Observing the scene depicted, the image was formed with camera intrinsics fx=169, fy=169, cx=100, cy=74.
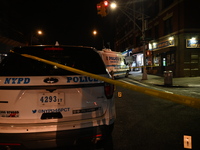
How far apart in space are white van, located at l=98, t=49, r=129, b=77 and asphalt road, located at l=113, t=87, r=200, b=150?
31.0 feet

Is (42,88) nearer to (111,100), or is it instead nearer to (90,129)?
(90,129)

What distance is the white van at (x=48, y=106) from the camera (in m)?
2.48

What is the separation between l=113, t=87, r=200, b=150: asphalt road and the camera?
3525mm

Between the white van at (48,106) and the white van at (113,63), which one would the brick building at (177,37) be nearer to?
the white van at (113,63)

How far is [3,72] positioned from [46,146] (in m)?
1.36

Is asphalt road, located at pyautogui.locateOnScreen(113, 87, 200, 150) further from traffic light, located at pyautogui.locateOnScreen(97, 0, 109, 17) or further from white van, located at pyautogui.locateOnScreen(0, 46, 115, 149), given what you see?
traffic light, located at pyautogui.locateOnScreen(97, 0, 109, 17)

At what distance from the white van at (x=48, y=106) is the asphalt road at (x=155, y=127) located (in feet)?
3.74

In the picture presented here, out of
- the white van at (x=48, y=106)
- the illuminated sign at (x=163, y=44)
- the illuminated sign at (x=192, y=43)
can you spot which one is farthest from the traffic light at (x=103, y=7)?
the white van at (x=48, y=106)

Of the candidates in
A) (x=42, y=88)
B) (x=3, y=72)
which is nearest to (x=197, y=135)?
(x=42, y=88)

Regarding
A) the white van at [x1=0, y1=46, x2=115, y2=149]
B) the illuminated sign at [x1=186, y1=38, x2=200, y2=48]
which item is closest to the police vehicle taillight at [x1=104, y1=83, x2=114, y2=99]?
the white van at [x1=0, y1=46, x2=115, y2=149]

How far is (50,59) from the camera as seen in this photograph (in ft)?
10.3

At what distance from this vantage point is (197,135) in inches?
153

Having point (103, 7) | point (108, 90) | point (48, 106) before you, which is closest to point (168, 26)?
point (103, 7)

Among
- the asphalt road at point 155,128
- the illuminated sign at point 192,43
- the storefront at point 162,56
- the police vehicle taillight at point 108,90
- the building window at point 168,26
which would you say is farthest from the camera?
the building window at point 168,26
